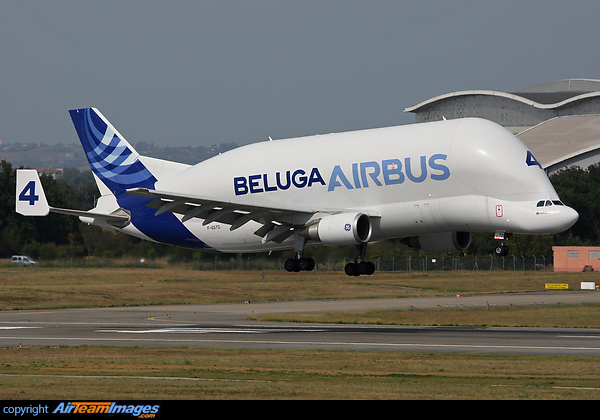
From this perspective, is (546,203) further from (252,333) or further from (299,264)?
(252,333)

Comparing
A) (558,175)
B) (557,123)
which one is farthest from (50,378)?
(557,123)

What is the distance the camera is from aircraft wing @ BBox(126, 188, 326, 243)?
44.4 m

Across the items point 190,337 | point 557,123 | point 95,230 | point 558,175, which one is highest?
point 557,123

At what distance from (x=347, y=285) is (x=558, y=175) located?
5696cm

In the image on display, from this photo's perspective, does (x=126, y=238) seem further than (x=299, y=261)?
Yes

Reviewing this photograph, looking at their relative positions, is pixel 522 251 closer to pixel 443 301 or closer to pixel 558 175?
pixel 558 175

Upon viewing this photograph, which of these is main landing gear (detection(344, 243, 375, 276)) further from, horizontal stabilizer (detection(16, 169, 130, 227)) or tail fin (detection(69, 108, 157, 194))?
horizontal stabilizer (detection(16, 169, 130, 227))

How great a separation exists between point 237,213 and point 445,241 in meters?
11.2

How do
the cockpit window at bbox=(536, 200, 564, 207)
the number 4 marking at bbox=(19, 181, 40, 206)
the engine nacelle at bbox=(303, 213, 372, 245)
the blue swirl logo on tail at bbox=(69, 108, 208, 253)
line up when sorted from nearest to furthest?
the cockpit window at bbox=(536, 200, 564, 207), the engine nacelle at bbox=(303, 213, 372, 245), the number 4 marking at bbox=(19, 181, 40, 206), the blue swirl logo on tail at bbox=(69, 108, 208, 253)

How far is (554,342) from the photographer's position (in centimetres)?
5456

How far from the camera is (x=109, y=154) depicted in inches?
2179

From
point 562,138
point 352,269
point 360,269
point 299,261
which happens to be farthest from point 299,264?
point 562,138

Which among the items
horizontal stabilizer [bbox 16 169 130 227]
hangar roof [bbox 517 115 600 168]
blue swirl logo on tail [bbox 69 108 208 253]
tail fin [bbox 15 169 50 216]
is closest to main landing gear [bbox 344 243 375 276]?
blue swirl logo on tail [bbox 69 108 208 253]
